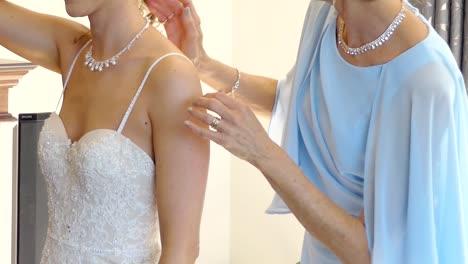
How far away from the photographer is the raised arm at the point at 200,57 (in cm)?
172

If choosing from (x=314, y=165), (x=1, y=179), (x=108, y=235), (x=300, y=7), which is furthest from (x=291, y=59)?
(x=108, y=235)

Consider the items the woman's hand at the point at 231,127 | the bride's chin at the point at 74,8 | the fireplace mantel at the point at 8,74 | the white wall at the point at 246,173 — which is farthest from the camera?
the white wall at the point at 246,173

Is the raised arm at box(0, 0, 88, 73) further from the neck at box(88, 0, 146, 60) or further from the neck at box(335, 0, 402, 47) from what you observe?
the neck at box(335, 0, 402, 47)

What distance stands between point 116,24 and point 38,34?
0.77 feet

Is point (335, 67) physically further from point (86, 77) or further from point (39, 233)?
point (39, 233)

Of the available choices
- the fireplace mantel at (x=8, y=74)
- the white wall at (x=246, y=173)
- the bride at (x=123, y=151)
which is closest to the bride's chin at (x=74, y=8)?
the bride at (x=123, y=151)

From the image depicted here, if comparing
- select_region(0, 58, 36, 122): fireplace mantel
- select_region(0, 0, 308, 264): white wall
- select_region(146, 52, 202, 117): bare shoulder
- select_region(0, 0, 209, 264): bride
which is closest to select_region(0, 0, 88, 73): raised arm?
select_region(0, 0, 209, 264): bride

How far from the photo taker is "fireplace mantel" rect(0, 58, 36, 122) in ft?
6.90

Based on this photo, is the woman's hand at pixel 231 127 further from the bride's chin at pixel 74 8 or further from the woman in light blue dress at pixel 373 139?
the bride's chin at pixel 74 8

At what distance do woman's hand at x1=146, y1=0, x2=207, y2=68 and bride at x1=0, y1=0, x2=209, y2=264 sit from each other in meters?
0.16

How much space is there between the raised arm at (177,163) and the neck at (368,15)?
12.5 inches

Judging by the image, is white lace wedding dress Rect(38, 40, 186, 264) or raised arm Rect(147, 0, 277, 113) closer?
white lace wedding dress Rect(38, 40, 186, 264)

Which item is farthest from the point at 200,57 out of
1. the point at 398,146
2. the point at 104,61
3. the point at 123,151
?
the point at 398,146

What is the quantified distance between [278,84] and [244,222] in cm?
217
